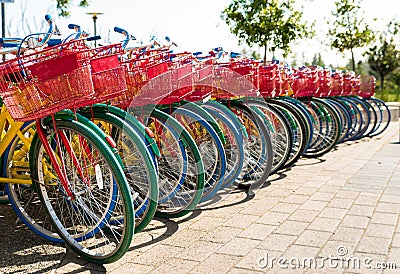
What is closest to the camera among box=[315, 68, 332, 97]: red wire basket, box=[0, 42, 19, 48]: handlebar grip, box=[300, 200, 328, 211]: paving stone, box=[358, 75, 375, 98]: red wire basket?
box=[0, 42, 19, 48]: handlebar grip

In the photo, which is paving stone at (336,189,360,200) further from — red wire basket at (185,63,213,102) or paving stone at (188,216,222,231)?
red wire basket at (185,63,213,102)

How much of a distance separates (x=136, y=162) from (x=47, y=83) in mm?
936

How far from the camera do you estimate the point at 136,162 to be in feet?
11.8

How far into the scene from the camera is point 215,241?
3.50m

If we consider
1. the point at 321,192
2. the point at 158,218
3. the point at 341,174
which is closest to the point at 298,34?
Result: the point at 341,174

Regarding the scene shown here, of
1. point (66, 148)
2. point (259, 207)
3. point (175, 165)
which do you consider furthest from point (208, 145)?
point (66, 148)

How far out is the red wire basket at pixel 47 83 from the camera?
2865 mm

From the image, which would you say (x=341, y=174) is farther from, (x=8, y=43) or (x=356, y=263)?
(x=8, y=43)

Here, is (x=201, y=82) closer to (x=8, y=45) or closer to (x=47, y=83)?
(x=8, y=45)

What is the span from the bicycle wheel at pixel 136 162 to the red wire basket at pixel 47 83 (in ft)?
1.20

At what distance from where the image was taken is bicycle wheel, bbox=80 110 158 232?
320 centimetres

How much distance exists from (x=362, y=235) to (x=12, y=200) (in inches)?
90.5

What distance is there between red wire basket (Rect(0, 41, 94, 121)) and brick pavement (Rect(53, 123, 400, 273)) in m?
0.91

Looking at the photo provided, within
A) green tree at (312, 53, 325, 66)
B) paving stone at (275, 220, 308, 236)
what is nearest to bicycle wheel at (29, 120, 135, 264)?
paving stone at (275, 220, 308, 236)
